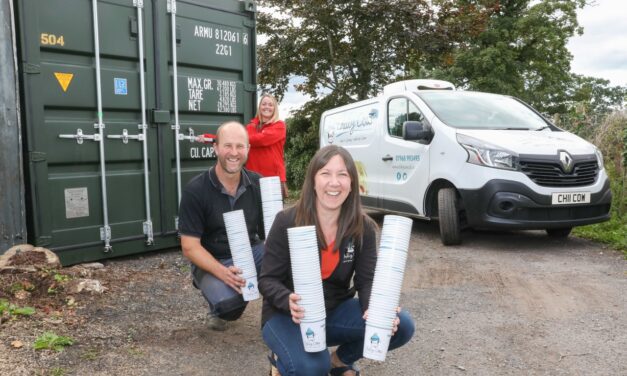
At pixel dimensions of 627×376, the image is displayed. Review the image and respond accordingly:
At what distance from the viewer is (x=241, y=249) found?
9.77 ft

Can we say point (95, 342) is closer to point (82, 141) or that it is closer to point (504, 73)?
point (82, 141)

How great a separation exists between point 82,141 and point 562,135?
17.0 ft

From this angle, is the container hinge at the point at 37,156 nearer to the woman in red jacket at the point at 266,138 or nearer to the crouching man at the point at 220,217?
the woman in red jacket at the point at 266,138

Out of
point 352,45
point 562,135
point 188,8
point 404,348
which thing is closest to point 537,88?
point 352,45

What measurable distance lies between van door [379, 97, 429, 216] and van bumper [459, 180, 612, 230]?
78 cm

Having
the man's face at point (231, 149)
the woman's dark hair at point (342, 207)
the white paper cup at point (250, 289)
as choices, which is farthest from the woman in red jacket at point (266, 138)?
the woman's dark hair at point (342, 207)

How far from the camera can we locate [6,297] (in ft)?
12.8

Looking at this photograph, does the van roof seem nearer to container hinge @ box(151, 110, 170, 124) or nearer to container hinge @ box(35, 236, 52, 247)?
container hinge @ box(151, 110, 170, 124)

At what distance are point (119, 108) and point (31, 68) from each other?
2.88 ft

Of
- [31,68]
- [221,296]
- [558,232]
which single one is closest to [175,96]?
[31,68]

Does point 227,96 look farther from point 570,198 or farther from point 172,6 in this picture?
point 570,198

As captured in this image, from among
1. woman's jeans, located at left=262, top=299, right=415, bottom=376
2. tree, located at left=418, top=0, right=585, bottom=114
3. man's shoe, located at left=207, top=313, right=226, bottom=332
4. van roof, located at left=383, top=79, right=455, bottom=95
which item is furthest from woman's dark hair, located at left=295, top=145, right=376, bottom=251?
tree, located at left=418, top=0, right=585, bottom=114

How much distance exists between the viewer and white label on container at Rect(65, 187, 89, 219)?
5.17m

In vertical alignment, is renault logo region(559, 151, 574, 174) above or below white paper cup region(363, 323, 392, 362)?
above
